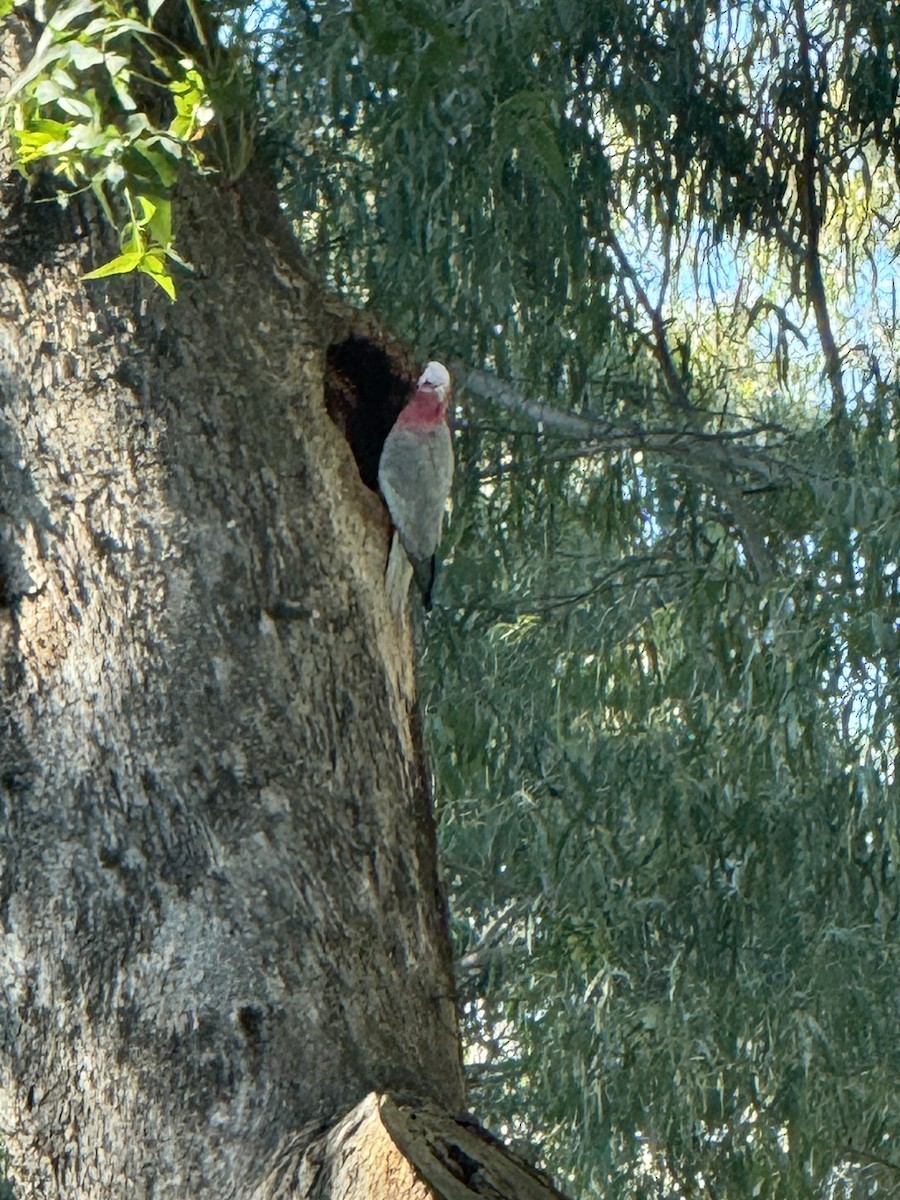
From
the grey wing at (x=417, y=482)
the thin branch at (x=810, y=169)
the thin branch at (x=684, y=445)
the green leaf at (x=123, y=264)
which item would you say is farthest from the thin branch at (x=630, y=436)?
the green leaf at (x=123, y=264)

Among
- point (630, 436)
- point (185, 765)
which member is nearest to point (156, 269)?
point (185, 765)

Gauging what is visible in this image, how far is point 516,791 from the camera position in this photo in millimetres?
3240

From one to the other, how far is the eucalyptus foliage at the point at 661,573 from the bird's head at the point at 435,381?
0.49 m

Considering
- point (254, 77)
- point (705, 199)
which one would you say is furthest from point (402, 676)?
point (705, 199)

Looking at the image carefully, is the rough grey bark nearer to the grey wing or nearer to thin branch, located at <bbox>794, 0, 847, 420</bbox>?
the grey wing

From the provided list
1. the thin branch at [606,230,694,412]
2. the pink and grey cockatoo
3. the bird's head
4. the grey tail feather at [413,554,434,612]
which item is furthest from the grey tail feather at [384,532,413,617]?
the thin branch at [606,230,694,412]

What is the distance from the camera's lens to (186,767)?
4.81 ft

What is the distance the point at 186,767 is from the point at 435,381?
0.90m

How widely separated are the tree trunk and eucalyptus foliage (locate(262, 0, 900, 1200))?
1137 millimetres

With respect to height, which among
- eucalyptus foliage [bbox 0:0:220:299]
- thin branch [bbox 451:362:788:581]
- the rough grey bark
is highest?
eucalyptus foliage [bbox 0:0:220:299]

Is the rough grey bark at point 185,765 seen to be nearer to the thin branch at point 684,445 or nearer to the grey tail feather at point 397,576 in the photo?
the grey tail feather at point 397,576

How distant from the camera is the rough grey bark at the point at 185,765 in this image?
1.41 meters

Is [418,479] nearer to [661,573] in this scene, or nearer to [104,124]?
[104,124]

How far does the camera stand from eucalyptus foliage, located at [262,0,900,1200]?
2773mm
